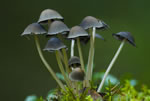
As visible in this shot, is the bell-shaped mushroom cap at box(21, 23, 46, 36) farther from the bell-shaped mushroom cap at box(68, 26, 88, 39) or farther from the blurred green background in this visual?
the blurred green background

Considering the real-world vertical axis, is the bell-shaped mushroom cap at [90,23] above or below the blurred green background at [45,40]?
above

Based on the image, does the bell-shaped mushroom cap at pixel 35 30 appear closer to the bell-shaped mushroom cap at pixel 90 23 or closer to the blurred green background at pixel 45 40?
the bell-shaped mushroom cap at pixel 90 23

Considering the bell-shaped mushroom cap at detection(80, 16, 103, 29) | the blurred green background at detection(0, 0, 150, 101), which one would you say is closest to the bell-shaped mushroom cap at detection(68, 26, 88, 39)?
the bell-shaped mushroom cap at detection(80, 16, 103, 29)

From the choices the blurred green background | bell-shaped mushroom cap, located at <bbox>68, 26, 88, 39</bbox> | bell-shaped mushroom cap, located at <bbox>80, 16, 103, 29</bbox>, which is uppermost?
bell-shaped mushroom cap, located at <bbox>80, 16, 103, 29</bbox>

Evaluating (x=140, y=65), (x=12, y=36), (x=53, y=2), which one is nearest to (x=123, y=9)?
(x=140, y=65)

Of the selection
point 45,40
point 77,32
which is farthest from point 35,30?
point 45,40

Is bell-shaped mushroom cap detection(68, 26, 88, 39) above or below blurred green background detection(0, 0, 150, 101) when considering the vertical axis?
above

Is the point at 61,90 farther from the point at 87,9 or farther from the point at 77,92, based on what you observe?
the point at 87,9

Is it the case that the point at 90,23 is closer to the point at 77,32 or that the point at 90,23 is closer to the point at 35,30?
the point at 77,32

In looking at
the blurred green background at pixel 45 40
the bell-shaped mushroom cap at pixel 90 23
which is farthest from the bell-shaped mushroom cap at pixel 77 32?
the blurred green background at pixel 45 40
